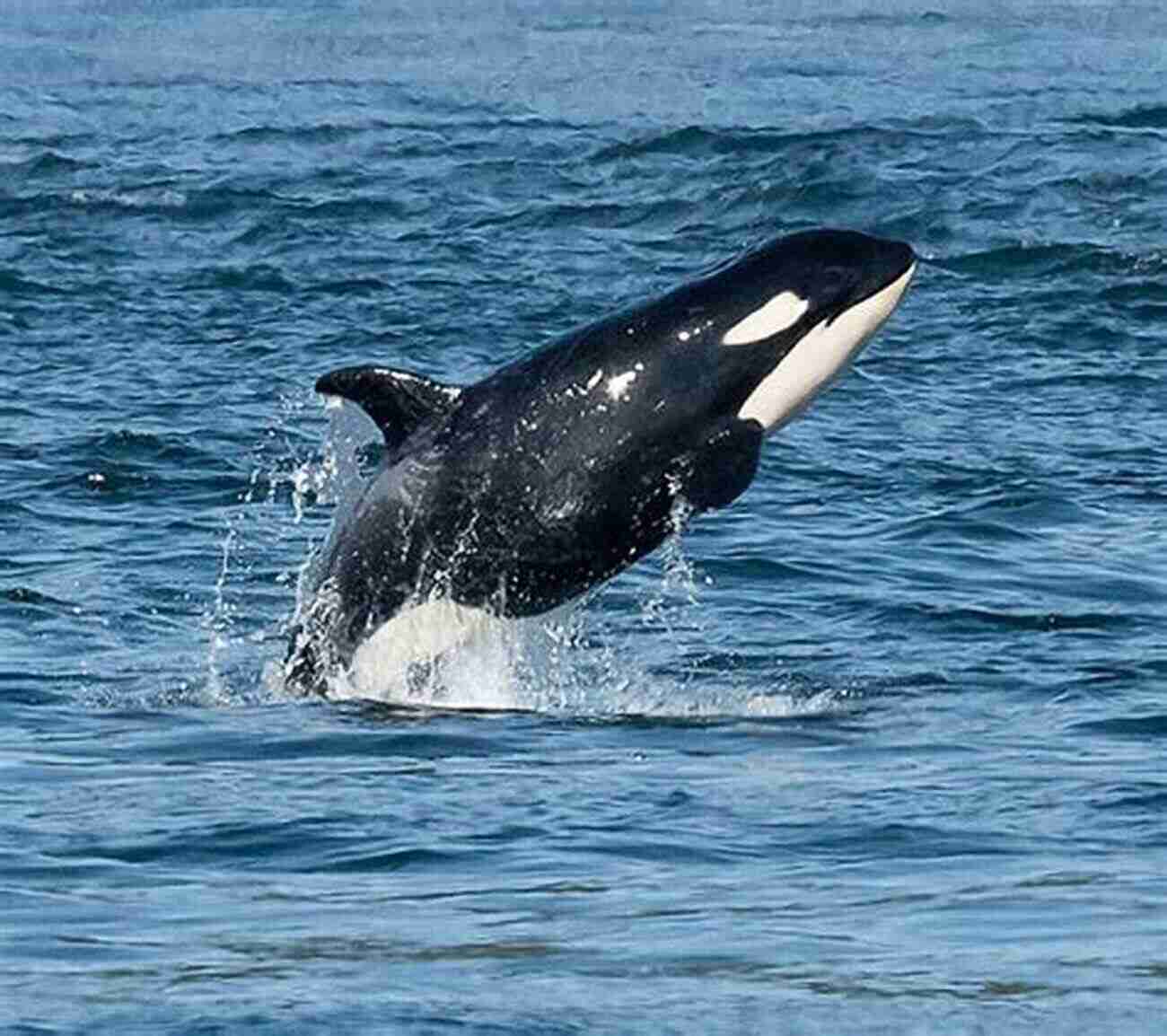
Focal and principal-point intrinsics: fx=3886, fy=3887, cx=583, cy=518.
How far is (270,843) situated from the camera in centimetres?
1198

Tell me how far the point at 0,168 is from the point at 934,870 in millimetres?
22007

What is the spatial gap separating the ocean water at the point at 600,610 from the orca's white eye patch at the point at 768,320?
1393 mm

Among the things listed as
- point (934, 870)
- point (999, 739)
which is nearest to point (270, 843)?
point (934, 870)

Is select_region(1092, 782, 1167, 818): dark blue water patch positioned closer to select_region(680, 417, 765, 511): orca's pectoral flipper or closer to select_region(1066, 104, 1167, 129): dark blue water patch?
select_region(680, 417, 765, 511): orca's pectoral flipper

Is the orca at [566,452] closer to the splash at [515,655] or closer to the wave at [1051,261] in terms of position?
the splash at [515,655]

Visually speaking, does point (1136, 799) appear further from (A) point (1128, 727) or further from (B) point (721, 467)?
(B) point (721, 467)

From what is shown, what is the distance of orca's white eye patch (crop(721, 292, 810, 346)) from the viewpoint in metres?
14.1

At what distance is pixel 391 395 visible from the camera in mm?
13844

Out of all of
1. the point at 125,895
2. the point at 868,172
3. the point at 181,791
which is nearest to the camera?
the point at 125,895

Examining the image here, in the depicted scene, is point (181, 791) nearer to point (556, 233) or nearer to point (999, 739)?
point (999, 739)

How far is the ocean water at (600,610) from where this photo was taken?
1041 centimetres

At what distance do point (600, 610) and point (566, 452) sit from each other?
3.30 metres

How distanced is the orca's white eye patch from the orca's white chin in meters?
0.09

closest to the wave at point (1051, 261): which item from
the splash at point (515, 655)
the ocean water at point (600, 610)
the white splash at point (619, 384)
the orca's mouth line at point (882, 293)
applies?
the ocean water at point (600, 610)
